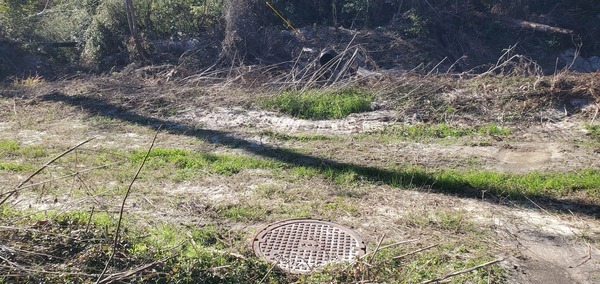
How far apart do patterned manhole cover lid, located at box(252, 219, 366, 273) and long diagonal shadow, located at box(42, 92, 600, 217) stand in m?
1.43

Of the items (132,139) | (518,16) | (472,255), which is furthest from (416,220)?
(518,16)

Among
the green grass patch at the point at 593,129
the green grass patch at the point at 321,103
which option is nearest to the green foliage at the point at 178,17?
the green grass patch at the point at 321,103

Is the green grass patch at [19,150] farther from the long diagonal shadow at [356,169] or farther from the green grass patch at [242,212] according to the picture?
the green grass patch at [242,212]

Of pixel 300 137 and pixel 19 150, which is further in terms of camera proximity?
pixel 300 137

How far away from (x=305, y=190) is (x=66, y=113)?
545 centimetres

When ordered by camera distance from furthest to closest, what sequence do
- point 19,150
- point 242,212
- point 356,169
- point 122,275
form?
point 19,150, point 356,169, point 242,212, point 122,275

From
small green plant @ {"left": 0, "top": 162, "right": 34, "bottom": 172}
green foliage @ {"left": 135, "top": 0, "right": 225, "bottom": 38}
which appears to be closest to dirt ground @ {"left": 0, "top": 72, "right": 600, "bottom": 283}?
small green plant @ {"left": 0, "top": 162, "right": 34, "bottom": 172}

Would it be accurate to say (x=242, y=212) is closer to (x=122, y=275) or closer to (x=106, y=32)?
(x=122, y=275)

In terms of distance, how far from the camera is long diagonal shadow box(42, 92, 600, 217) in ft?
20.8

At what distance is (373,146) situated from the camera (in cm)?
815

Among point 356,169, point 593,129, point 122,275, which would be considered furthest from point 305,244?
point 593,129

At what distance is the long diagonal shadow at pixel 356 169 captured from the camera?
633 cm

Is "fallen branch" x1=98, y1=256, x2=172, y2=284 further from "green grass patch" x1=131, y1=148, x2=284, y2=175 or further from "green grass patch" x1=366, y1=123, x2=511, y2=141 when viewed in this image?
"green grass patch" x1=366, y1=123, x2=511, y2=141

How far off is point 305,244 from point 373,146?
3.04 metres
